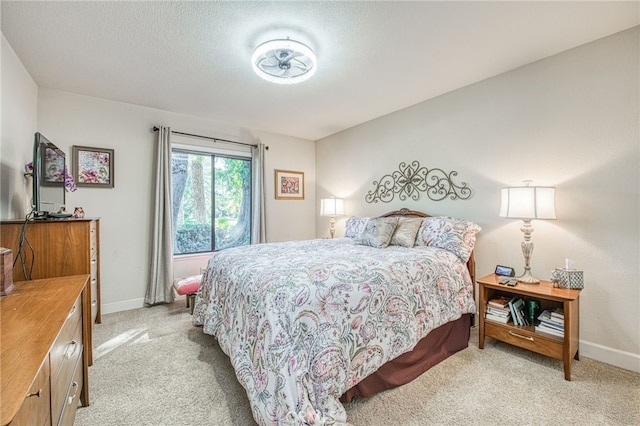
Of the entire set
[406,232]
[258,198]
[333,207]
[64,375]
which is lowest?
[64,375]

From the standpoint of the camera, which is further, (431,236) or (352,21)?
(431,236)

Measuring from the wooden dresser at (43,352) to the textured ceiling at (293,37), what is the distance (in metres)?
1.79

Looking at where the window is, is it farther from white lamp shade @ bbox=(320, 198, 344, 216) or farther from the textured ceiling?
white lamp shade @ bbox=(320, 198, 344, 216)

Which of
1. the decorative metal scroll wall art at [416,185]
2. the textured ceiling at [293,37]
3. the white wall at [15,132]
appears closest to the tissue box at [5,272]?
the white wall at [15,132]

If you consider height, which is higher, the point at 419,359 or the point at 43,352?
the point at 43,352

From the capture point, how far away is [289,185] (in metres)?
4.78

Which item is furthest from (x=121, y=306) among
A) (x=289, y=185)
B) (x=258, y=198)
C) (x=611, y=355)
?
(x=611, y=355)

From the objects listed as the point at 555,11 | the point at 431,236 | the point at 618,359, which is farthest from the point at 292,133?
the point at 618,359

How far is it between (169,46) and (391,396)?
3.02 metres

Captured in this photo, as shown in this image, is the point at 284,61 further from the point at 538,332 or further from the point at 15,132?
the point at 538,332

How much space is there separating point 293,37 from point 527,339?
291 centimetres

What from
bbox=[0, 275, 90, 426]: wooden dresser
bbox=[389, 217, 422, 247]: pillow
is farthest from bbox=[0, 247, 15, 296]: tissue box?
bbox=[389, 217, 422, 247]: pillow

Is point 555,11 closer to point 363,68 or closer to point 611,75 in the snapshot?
point 611,75

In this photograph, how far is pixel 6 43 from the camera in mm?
2123
